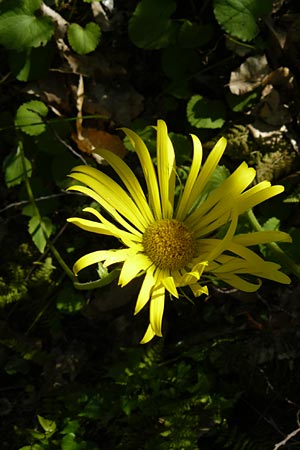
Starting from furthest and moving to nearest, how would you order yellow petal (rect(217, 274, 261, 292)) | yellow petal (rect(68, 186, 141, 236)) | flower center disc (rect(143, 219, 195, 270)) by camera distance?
flower center disc (rect(143, 219, 195, 270)) < yellow petal (rect(68, 186, 141, 236)) < yellow petal (rect(217, 274, 261, 292))

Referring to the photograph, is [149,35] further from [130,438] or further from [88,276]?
[130,438]

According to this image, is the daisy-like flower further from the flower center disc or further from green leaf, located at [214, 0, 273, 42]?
green leaf, located at [214, 0, 273, 42]

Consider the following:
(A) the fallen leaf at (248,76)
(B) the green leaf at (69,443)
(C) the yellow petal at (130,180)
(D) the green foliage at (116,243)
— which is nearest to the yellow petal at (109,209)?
(C) the yellow petal at (130,180)

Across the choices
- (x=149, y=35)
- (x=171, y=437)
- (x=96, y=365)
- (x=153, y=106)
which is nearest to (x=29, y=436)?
(x=96, y=365)

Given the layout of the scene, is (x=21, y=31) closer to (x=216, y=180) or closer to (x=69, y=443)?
(x=216, y=180)

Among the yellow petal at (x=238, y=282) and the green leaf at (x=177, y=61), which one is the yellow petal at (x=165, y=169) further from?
the green leaf at (x=177, y=61)

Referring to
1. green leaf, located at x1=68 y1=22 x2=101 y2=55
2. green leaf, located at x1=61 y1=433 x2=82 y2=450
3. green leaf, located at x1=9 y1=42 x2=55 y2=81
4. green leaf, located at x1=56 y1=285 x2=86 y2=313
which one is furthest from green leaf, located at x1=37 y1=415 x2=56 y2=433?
green leaf, located at x1=68 y1=22 x2=101 y2=55

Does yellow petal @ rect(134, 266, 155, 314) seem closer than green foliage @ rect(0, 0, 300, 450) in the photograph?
Yes
